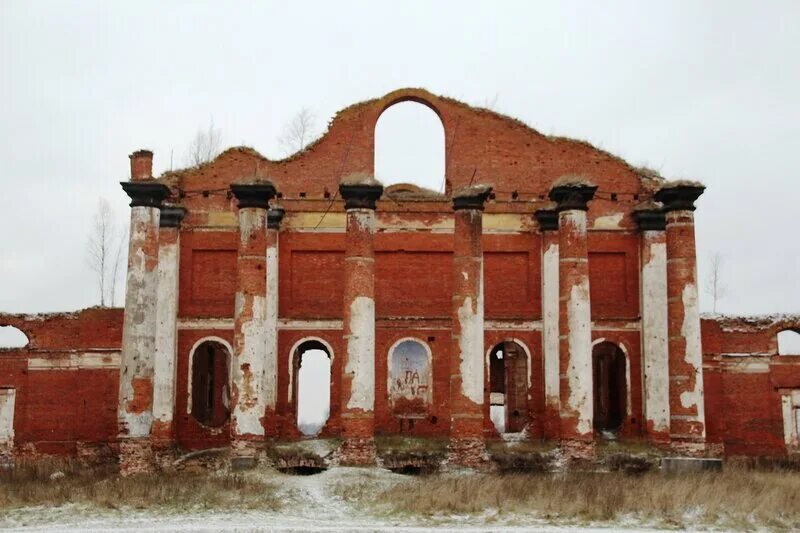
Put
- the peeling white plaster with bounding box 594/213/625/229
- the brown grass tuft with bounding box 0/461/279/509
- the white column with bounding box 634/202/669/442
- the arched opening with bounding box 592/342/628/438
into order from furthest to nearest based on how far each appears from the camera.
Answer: the arched opening with bounding box 592/342/628/438, the peeling white plaster with bounding box 594/213/625/229, the white column with bounding box 634/202/669/442, the brown grass tuft with bounding box 0/461/279/509

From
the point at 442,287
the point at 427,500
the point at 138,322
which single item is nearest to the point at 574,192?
the point at 442,287

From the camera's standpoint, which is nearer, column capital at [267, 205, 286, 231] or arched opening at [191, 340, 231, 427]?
column capital at [267, 205, 286, 231]

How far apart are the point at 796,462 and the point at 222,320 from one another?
14.8 m

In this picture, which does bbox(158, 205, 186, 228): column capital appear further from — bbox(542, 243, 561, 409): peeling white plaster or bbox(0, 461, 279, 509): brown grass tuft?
bbox(542, 243, 561, 409): peeling white plaster

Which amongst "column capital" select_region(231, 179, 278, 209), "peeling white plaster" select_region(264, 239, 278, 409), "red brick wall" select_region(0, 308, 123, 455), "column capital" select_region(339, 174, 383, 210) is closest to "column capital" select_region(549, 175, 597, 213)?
"column capital" select_region(339, 174, 383, 210)

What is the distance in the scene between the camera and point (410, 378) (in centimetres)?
2427

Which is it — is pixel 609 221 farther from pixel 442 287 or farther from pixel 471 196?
pixel 471 196

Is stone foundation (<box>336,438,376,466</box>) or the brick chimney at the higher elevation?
the brick chimney

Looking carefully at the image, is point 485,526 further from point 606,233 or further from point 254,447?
point 606,233

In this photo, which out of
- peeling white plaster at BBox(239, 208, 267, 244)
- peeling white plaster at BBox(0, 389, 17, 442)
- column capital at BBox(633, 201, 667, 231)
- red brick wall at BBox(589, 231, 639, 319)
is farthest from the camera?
peeling white plaster at BBox(0, 389, 17, 442)

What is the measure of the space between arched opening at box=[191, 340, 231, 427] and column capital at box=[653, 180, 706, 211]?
12327mm

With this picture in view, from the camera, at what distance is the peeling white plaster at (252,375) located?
67.8 ft

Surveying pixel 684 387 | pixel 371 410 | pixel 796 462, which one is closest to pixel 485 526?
pixel 371 410

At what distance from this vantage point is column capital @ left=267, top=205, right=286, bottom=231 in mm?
24078
